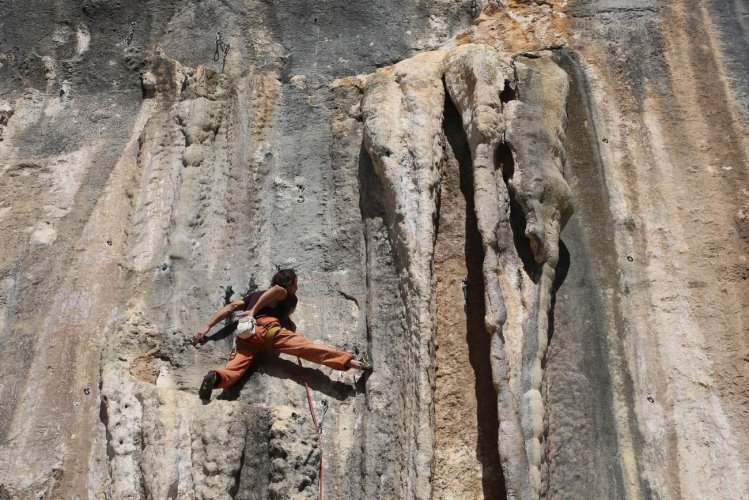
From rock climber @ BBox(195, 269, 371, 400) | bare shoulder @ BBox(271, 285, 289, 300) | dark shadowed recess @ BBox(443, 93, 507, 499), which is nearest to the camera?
dark shadowed recess @ BBox(443, 93, 507, 499)

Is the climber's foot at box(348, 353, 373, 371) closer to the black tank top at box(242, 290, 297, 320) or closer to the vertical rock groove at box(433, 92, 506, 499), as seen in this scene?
the vertical rock groove at box(433, 92, 506, 499)

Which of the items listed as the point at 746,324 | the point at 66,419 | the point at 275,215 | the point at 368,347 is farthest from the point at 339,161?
the point at 746,324

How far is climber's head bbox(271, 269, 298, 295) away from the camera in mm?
5449

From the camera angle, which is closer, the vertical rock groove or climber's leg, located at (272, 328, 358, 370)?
the vertical rock groove

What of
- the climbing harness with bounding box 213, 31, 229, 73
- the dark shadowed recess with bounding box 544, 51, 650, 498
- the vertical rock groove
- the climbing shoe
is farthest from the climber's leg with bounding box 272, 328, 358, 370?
the climbing harness with bounding box 213, 31, 229, 73

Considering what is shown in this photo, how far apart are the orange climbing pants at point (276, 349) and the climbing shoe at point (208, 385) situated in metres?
0.06

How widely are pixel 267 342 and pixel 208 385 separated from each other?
1.40 feet

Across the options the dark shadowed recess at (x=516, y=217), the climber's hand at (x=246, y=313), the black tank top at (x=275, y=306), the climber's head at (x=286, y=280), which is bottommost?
the climber's hand at (x=246, y=313)

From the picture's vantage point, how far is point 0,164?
22.1 ft

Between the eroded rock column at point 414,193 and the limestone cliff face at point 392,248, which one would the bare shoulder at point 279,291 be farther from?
A: the eroded rock column at point 414,193

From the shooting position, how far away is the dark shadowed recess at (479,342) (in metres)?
4.85

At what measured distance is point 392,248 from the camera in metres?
5.63

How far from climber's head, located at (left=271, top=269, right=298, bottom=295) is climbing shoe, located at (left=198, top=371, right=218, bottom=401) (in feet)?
2.34

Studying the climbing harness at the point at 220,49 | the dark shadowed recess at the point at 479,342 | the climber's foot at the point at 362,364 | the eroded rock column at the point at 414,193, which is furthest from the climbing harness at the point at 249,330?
the climbing harness at the point at 220,49
